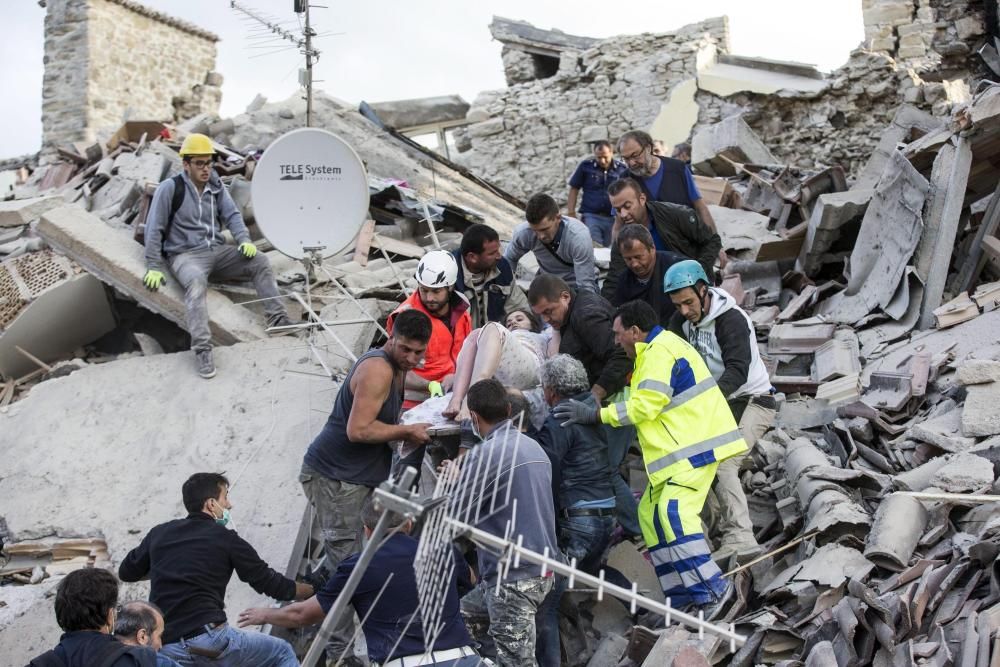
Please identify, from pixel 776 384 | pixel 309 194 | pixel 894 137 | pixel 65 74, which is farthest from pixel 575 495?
pixel 65 74

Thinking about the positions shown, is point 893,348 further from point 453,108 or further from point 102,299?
point 453,108

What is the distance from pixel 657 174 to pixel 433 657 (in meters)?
4.58

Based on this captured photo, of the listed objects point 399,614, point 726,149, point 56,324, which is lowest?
point 56,324

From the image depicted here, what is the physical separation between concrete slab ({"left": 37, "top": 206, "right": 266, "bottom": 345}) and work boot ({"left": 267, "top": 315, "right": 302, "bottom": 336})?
8 cm

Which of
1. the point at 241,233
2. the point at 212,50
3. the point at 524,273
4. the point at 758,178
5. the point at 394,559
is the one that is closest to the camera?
the point at 394,559

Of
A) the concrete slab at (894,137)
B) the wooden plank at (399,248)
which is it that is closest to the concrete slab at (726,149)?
the concrete slab at (894,137)

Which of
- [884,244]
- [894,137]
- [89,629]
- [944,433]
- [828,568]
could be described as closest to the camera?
[89,629]

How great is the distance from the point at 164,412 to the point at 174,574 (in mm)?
3319

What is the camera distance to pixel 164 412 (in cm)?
790

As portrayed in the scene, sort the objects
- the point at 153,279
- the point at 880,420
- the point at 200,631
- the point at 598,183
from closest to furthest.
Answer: the point at 200,631 < the point at 880,420 < the point at 153,279 < the point at 598,183

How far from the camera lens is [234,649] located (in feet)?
15.6

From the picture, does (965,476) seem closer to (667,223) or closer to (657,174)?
(667,223)

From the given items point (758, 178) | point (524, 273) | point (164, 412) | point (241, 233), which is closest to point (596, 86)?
point (758, 178)

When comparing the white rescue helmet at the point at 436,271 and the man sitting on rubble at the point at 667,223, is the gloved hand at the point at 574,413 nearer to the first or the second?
the white rescue helmet at the point at 436,271
